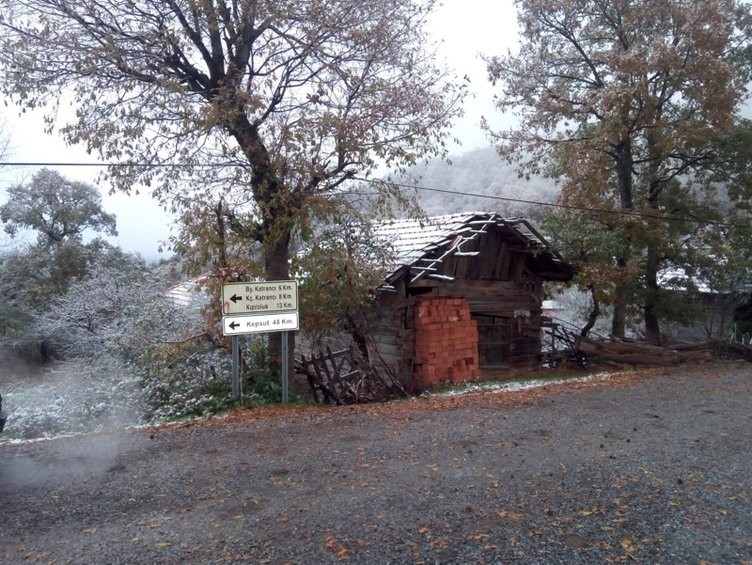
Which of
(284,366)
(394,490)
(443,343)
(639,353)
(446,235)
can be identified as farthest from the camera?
(639,353)

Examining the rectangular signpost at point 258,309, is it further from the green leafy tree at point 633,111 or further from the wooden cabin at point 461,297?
the green leafy tree at point 633,111

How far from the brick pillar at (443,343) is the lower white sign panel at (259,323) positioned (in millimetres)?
5612

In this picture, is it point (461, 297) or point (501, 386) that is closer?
point (501, 386)

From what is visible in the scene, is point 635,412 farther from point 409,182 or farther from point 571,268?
point 571,268

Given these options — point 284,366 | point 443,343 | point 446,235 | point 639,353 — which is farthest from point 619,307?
point 284,366

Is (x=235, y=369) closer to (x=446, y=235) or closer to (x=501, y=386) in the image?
(x=501, y=386)

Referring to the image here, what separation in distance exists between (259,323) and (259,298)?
0.38 meters

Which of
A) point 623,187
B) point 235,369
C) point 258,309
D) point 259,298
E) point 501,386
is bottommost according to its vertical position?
point 501,386

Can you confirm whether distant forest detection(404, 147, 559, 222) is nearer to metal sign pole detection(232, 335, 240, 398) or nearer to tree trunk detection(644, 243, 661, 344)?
tree trunk detection(644, 243, 661, 344)

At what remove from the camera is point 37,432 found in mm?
10188

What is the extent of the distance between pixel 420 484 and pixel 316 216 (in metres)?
6.10

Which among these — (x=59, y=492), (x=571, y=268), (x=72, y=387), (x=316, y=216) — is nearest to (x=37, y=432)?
(x=72, y=387)

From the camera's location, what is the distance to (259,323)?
989 centimetres

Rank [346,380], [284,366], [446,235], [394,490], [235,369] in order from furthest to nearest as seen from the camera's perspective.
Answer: [446,235]
[346,380]
[284,366]
[235,369]
[394,490]
